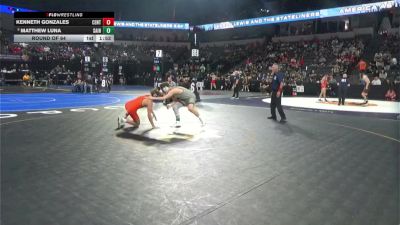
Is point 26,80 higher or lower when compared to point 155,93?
higher

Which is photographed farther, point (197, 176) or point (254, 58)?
point (254, 58)

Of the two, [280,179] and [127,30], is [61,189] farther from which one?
[127,30]

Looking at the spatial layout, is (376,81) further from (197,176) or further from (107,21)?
(197,176)

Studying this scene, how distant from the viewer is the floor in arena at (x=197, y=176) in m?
3.23

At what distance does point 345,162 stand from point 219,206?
2744 millimetres

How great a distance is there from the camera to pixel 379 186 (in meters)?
4.14
